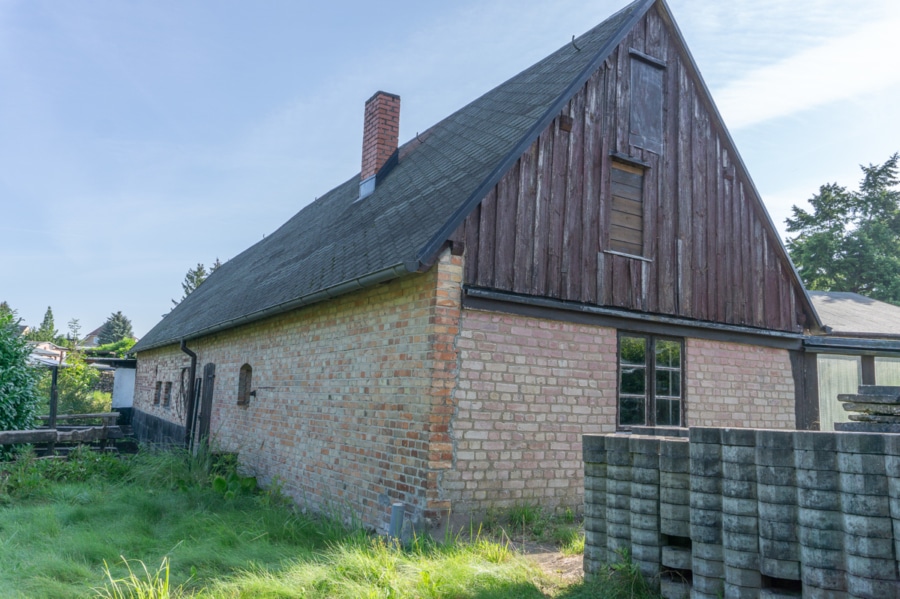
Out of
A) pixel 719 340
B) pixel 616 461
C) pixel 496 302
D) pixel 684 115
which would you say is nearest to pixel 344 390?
pixel 496 302

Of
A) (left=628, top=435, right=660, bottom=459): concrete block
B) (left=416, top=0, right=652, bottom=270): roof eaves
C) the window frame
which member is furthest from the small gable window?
(left=628, top=435, right=660, bottom=459): concrete block

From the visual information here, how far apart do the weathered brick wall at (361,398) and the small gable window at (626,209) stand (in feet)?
9.59

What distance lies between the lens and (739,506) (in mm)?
4246

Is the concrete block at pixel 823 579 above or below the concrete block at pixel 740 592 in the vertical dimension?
above

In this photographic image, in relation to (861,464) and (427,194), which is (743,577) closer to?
(861,464)

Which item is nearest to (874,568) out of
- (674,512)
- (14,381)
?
(674,512)

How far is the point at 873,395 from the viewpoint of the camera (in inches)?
219

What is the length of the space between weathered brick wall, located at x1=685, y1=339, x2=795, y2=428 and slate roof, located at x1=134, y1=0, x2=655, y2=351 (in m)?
4.06

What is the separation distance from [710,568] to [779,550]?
0.53m

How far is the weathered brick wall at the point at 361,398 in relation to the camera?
727cm

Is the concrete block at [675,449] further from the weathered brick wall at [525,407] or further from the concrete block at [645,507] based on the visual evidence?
the weathered brick wall at [525,407]

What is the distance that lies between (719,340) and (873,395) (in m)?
4.55

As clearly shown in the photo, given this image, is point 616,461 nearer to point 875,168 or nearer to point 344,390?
point 344,390

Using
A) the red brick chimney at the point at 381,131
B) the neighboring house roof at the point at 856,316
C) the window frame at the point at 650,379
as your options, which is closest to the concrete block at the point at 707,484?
the window frame at the point at 650,379
